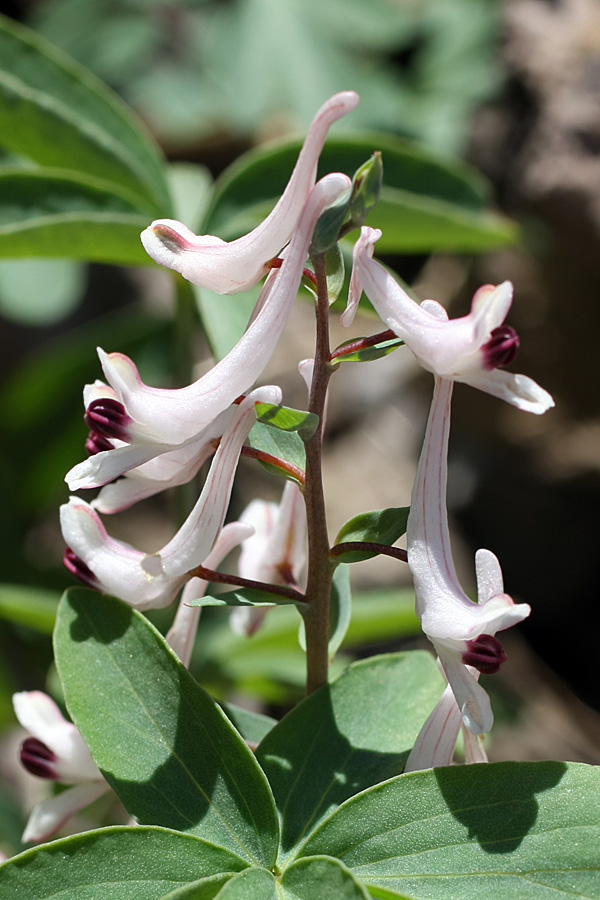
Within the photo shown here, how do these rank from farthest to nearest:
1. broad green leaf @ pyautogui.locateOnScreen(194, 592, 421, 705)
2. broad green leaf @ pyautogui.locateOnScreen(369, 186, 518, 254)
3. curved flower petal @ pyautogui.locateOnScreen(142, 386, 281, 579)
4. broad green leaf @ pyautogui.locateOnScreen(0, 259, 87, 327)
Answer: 1. broad green leaf @ pyautogui.locateOnScreen(0, 259, 87, 327)
2. broad green leaf @ pyautogui.locateOnScreen(194, 592, 421, 705)
3. broad green leaf @ pyautogui.locateOnScreen(369, 186, 518, 254)
4. curved flower petal @ pyautogui.locateOnScreen(142, 386, 281, 579)

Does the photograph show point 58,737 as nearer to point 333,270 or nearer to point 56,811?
point 56,811

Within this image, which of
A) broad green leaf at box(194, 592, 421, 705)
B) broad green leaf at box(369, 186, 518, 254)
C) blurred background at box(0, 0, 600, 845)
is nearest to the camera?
broad green leaf at box(369, 186, 518, 254)

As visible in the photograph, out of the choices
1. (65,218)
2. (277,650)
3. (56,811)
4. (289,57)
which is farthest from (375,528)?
(289,57)

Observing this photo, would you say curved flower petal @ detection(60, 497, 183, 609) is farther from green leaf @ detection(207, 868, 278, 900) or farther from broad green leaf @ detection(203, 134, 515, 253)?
broad green leaf @ detection(203, 134, 515, 253)

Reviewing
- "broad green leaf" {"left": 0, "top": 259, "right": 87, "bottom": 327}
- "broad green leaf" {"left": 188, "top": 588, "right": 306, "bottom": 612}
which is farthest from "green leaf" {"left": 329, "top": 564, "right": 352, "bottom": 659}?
"broad green leaf" {"left": 0, "top": 259, "right": 87, "bottom": 327}

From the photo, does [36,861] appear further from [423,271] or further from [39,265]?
[423,271]

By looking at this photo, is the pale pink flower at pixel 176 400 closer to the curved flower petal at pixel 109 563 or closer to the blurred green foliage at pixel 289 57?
the curved flower petal at pixel 109 563

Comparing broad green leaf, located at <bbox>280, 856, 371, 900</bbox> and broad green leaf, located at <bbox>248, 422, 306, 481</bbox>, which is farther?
broad green leaf, located at <bbox>248, 422, 306, 481</bbox>
